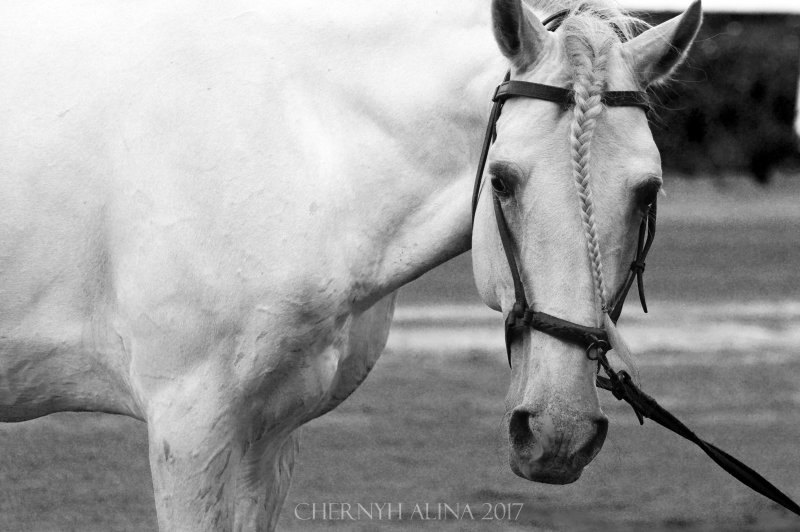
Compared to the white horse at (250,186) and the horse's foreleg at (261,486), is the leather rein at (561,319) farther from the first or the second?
the horse's foreleg at (261,486)

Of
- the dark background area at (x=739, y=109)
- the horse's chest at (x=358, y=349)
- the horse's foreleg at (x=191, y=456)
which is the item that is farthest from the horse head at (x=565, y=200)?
the dark background area at (x=739, y=109)

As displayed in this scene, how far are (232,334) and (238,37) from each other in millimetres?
774

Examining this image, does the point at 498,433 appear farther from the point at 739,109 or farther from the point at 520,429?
the point at 739,109

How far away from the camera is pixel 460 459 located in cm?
613

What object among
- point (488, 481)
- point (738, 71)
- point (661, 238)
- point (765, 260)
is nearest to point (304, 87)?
point (488, 481)

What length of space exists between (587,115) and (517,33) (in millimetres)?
258

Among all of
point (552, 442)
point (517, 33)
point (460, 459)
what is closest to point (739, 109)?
point (460, 459)

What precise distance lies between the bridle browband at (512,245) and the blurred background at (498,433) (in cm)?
25

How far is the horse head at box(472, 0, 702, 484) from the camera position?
240 centimetres

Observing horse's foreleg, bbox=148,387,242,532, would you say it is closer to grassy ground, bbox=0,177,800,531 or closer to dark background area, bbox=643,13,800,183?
grassy ground, bbox=0,177,800,531

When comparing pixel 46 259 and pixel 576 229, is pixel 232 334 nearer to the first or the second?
pixel 46 259

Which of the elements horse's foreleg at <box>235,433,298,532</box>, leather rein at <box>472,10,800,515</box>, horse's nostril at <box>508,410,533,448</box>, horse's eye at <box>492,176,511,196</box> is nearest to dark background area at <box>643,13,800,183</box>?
horse's foreleg at <box>235,433,298,532</box>

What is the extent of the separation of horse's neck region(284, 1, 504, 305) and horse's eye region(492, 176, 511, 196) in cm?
27

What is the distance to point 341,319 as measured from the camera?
2.79 meters
